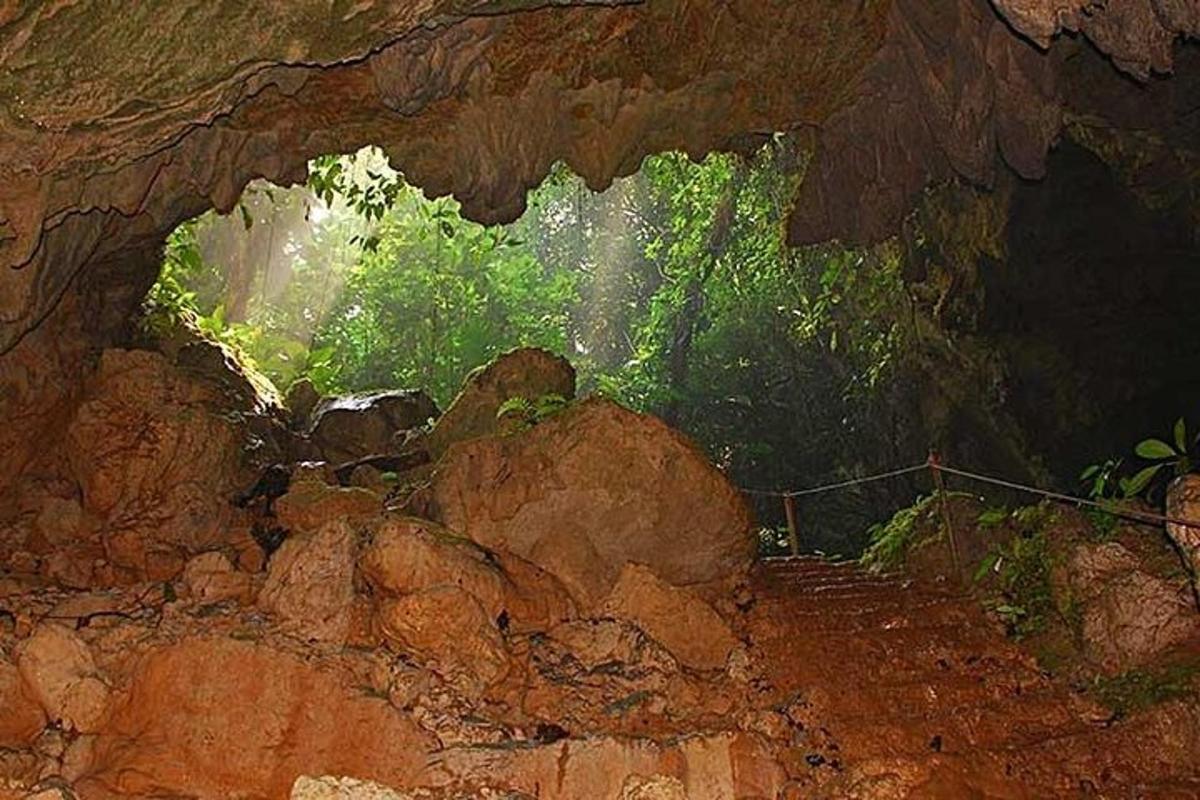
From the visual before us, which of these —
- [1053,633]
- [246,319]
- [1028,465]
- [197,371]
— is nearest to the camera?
[1053,633]

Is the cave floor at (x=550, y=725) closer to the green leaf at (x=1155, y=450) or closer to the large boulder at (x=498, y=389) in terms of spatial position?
the green leaf at (x=1155, y=450)

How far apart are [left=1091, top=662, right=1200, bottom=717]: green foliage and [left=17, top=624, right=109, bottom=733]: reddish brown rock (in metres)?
6.10

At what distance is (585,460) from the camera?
26.1 feet

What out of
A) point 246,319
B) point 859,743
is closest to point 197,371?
point 859,743

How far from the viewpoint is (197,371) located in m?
9.89

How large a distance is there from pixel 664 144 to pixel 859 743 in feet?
21.3

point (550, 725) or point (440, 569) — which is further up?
point (440, 569)

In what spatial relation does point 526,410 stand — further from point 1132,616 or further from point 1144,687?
point 1144,687

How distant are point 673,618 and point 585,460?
5.21ft

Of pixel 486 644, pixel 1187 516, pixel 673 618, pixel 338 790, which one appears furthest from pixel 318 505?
pixel 1187 516

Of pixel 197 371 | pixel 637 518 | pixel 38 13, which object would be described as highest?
pixel 197 371

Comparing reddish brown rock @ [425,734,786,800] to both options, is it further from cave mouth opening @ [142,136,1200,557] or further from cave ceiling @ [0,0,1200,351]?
cave mouth opening @ [142,136,1200,557]

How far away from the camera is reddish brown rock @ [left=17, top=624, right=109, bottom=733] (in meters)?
5.02

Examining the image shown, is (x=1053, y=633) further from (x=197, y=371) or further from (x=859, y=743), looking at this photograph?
(x=197, y=371)
